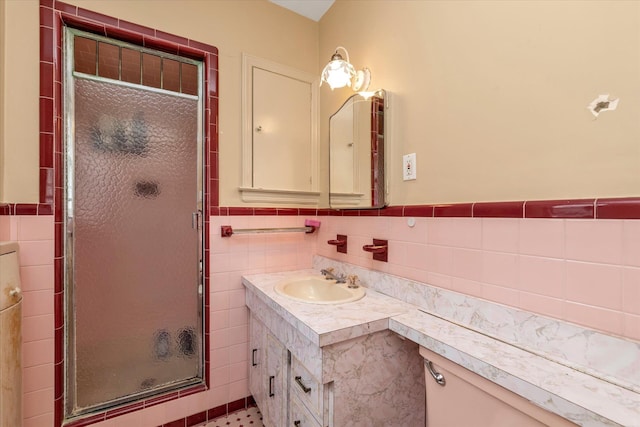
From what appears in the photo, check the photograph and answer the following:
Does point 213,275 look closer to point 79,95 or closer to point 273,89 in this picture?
point 79,95

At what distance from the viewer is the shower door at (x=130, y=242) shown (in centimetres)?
128

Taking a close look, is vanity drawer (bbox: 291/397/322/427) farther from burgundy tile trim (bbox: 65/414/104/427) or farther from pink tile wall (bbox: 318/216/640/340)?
burgundy tile trim (bbox: 65/414/104/427)

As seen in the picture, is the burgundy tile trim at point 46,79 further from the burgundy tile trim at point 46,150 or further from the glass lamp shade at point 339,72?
the glass lamp shade at point 339,72

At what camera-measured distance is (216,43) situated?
1.55m

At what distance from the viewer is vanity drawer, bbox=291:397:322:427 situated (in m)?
0.96

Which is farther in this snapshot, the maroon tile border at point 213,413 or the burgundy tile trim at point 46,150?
the maroon tile border at point 213,413

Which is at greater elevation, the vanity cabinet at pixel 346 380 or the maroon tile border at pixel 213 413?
the vanity cabinet at pixel 346 380

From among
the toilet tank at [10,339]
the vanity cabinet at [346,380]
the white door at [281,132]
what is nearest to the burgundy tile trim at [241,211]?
the white door at [281,132]

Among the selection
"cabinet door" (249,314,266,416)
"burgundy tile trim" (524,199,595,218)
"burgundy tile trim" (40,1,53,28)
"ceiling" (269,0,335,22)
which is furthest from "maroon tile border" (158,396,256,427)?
"ceiling" (269,0,335,22)

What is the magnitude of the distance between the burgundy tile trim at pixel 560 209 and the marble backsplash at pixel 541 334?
0.29 meters

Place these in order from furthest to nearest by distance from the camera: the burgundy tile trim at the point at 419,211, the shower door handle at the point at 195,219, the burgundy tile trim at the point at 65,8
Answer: the shower door handle at the point at 195,219, the burgundy tile trim at the point at 65,8, the burgundy tile trim at the point at 419,211

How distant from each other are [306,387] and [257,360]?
57 centimetres

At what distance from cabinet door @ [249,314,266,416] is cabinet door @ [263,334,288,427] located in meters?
0.07

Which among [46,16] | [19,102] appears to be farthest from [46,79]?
[46,16]
